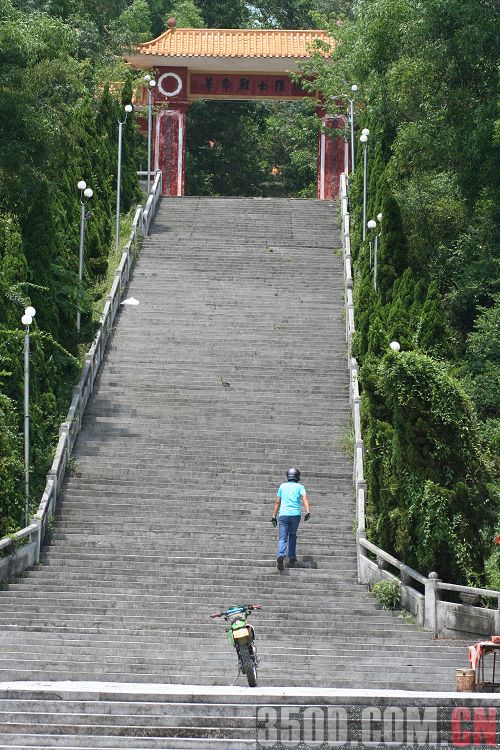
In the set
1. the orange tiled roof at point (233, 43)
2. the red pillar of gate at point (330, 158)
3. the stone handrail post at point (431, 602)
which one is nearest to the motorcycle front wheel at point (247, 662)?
A: the stone handrail post at point (431, 602)

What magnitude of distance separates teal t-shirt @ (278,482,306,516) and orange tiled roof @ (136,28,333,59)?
24864mm

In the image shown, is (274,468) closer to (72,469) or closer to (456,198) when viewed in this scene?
(72,469)

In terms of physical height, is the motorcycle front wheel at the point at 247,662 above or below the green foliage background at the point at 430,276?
below

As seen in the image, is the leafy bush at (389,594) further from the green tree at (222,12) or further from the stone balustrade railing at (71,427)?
the green tree at (222,12)

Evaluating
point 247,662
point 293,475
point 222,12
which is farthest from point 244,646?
point 222,12

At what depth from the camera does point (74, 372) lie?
25.5m

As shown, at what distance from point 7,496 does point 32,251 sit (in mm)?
7993

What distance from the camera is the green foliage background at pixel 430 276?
18.4 meters

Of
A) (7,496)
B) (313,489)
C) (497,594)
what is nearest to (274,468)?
(313,489)

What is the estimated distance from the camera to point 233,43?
43.1m

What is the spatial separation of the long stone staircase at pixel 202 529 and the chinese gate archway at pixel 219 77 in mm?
7279

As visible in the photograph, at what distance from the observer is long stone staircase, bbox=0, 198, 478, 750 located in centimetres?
1329

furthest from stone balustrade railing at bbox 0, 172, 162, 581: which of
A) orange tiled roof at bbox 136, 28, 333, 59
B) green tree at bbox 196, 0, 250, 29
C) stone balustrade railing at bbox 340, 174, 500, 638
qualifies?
green tree at bbox 196, 0, 250, 29

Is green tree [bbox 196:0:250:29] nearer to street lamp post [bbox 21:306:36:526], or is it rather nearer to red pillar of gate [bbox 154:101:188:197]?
red pillar of gate [bbox 154:101:188:197]
